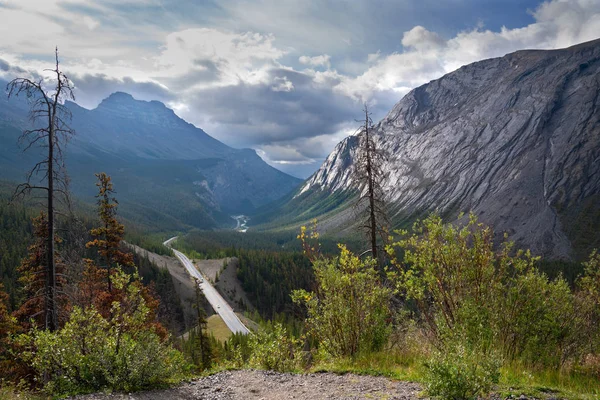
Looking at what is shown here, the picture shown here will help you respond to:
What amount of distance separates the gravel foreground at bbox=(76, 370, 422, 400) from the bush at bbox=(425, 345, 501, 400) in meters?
1.71

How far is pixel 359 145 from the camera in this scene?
24.1m

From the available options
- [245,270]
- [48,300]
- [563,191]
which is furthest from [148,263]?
[563,191]

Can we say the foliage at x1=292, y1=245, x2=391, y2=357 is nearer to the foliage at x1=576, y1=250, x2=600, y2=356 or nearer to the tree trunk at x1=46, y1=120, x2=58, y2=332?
the foliage at x1=576, y1=250, x2=600, y2=356

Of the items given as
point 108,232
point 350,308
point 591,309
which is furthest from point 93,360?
point 108,232

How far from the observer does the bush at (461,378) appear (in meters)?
6.44

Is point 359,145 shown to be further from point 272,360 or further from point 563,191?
point 563,191

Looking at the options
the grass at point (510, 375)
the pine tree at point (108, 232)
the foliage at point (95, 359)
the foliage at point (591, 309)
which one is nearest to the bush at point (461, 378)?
the grass at point (510, 375)

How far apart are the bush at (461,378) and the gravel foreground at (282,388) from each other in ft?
5.61

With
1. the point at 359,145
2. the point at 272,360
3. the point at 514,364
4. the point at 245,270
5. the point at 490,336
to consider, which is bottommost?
the point at 245,270

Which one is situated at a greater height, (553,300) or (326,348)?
(553,300)

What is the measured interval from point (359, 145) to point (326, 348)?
14851 mm

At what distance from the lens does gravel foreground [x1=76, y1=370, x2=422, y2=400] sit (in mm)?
9086

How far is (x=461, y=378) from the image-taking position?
643cm

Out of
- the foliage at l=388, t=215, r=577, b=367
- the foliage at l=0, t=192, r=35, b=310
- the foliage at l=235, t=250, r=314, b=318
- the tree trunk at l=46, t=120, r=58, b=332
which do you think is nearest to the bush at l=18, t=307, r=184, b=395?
the tree trunk at l=46, t=120, r=58, b=332
